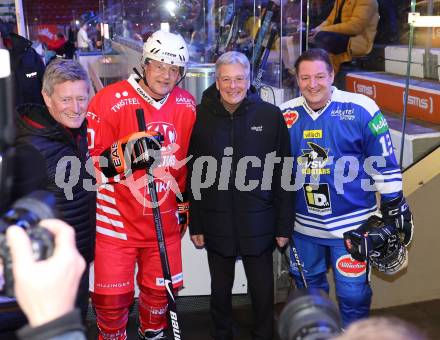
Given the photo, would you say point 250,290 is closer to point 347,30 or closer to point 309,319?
point 309,319

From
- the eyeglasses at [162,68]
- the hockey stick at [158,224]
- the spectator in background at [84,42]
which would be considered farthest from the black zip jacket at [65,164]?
the spectator in background at [84,42]

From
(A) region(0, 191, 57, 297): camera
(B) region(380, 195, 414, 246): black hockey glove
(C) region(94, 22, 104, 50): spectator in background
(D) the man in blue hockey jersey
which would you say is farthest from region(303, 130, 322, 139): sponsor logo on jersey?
(C) region(94, 22, 104, 50): spectator in background

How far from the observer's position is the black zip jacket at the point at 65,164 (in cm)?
224

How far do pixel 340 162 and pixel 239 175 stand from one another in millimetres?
478

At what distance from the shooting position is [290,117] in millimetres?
2785

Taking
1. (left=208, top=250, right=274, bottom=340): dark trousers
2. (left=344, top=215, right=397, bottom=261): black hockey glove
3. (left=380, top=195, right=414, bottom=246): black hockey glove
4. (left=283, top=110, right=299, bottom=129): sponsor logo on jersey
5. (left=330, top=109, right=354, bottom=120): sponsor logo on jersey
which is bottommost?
(left=208, top=250, right=274, bottom=340): dark trousers

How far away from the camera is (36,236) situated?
3.02 feet

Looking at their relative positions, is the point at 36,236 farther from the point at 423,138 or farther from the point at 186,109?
the point at 423,138

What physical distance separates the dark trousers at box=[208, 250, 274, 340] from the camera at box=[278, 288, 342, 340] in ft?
5.58

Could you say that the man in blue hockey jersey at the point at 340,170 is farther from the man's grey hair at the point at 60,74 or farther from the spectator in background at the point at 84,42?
the spectator in background at the point at 84,42

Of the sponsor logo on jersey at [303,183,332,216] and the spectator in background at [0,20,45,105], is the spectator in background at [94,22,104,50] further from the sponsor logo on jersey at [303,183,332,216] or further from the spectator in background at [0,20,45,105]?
the sponsor logo on jersey at [303,183,332,216]

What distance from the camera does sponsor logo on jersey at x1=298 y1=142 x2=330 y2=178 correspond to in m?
2.67

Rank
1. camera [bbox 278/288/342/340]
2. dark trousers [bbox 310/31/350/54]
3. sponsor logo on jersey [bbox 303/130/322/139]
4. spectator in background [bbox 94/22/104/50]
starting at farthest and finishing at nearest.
Answer: spectator in background [bbox 94/22/104/50] → dark trousers [bbox 310/31/350/54] → sponsor logo on jersey [bbox 303/130/322/139] → camera [bbox 278/288/342/340]

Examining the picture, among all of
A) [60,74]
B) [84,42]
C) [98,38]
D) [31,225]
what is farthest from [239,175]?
[84,42]
